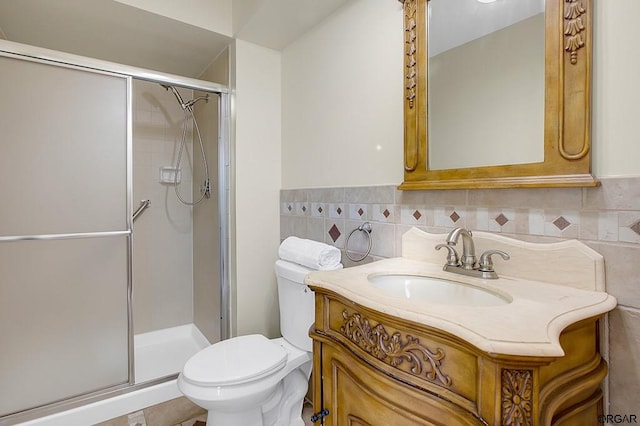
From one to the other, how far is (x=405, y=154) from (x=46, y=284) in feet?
6.10

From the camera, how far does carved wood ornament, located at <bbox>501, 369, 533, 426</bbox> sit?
1.72ft

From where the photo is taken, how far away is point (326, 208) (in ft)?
5.65

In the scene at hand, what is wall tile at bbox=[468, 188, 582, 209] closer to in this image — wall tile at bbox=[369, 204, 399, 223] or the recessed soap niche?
wall tile at bbox=[369, 204, 399, 223]

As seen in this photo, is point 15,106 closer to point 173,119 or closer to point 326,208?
point 173,119

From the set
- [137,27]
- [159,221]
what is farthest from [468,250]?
[159,221]

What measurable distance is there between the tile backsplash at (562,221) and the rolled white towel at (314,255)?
7.0 inches

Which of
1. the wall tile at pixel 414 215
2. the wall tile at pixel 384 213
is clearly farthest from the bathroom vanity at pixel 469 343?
the wall tile at pixel 384 213

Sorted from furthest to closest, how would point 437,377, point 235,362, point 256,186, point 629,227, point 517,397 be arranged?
point 256,186, point 235,362, point 629,227, point 437,377, point 517,397

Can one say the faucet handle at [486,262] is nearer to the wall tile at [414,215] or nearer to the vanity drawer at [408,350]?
the wall tile at [414,215]

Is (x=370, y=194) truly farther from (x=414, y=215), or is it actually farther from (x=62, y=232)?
(x=62, y=232)

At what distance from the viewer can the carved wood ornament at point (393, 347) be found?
647mm

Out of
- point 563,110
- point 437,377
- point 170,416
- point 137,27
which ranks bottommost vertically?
point 170,416

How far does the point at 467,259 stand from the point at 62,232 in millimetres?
1824

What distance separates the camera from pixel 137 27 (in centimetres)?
185
